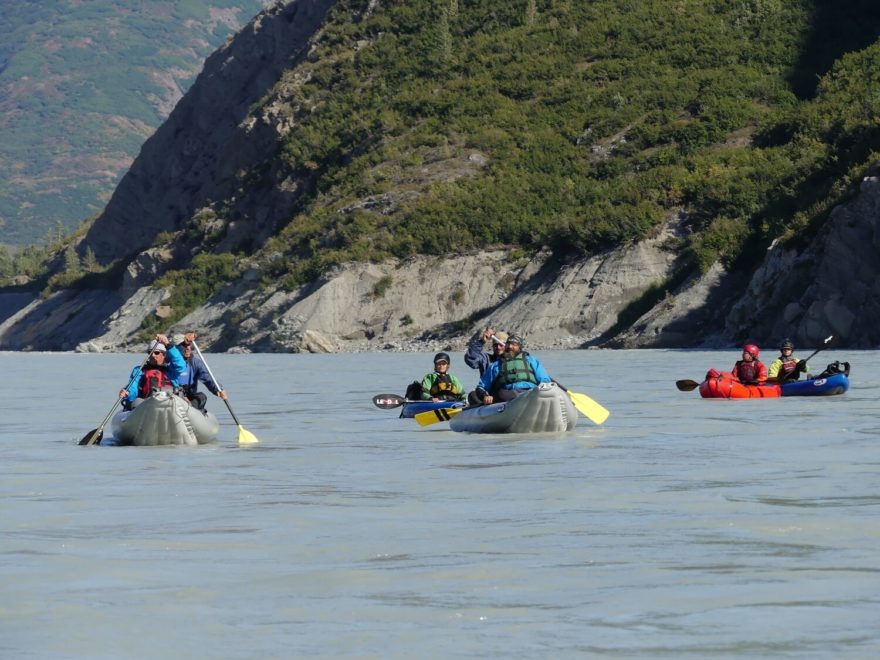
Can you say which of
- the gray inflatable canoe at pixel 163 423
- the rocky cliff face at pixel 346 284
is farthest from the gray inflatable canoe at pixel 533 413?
the rocky cliff face at pixel 346 284

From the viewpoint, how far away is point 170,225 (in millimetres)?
129000

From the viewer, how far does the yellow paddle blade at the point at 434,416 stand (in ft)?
94.4

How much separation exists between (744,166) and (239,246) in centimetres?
3591

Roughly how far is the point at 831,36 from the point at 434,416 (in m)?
78.2

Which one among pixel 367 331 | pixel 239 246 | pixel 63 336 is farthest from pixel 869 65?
pixel 63 336

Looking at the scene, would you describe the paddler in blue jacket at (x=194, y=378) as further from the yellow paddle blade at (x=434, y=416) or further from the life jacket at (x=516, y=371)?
the life jacket at (x=516, y=371)

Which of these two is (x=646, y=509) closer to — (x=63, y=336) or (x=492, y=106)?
(x=492, y=106)

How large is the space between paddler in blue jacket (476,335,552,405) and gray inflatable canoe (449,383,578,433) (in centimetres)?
42

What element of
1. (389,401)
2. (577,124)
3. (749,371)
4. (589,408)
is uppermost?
(577,124)

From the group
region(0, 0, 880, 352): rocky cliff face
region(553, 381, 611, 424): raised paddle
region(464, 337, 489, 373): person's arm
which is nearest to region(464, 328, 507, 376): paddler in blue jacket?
region(464, 337, 489, 373): person's arm

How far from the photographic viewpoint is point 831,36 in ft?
331

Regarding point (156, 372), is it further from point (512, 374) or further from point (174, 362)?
point (512, 374)

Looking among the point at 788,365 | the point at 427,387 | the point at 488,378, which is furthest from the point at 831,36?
the point at 488,378

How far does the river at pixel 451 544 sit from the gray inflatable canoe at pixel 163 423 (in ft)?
1.62
